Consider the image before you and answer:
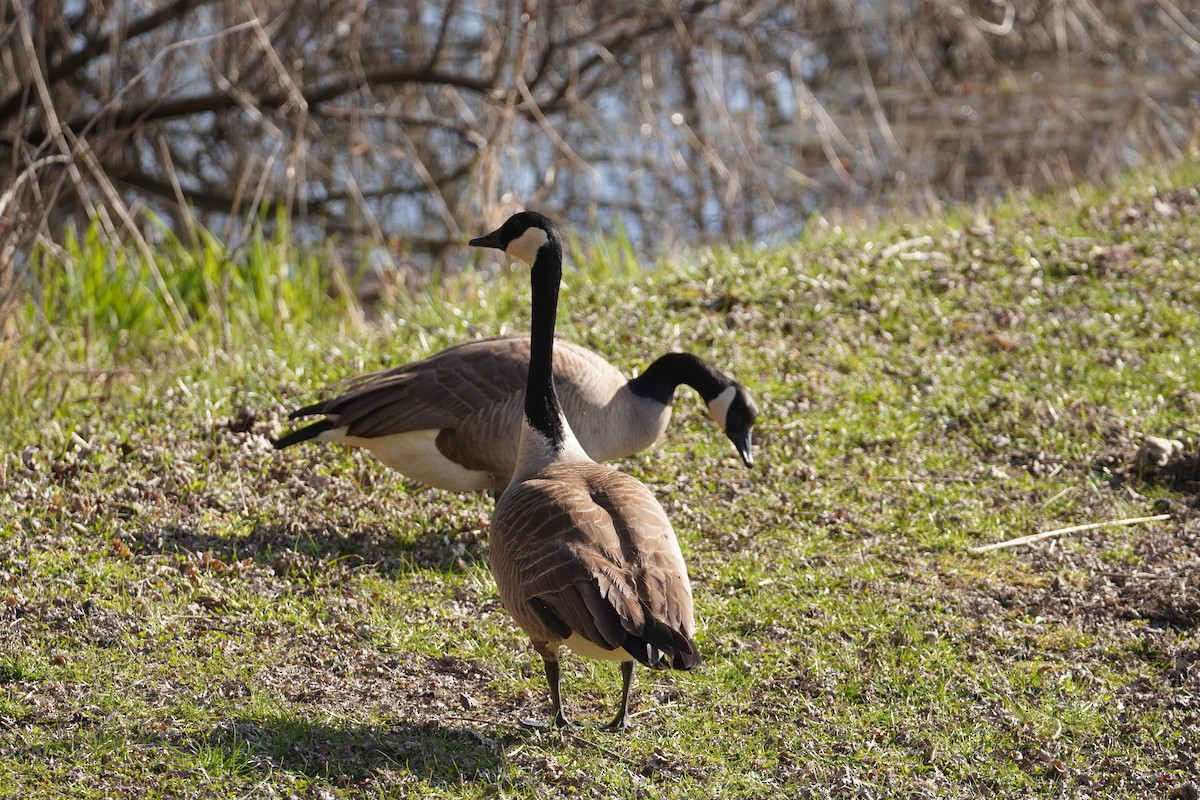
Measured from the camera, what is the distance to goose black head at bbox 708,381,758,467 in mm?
5875

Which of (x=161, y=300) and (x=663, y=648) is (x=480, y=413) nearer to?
(x=663, y=648)

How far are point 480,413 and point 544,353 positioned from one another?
86 cm

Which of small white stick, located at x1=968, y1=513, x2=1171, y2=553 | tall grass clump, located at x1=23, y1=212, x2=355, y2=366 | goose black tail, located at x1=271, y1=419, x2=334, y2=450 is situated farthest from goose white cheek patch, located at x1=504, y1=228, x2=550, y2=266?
tall grass clump, located at x1=23, y1=212, x2=355, y2=366

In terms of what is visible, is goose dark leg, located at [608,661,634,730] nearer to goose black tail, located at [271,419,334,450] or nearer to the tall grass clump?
goose black tail, located at [271,419,334,450]

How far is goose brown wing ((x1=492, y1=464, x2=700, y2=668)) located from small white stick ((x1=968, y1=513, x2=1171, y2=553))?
1995 mm

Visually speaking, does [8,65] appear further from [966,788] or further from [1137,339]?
[966,788]

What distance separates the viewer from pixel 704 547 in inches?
221

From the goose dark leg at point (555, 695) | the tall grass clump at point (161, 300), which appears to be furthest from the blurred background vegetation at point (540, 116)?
the goose dark leg at point (555, 695)

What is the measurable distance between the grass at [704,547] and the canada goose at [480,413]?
0.33 metres

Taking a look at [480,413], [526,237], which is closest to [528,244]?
[526,237]

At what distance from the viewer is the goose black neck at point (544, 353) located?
15.5 ft

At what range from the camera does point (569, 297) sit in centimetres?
796

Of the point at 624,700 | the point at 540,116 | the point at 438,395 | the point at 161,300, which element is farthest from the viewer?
the point at 540,116

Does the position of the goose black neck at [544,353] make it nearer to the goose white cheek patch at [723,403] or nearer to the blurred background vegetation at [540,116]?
the goose white cheek patch at [723,403]
